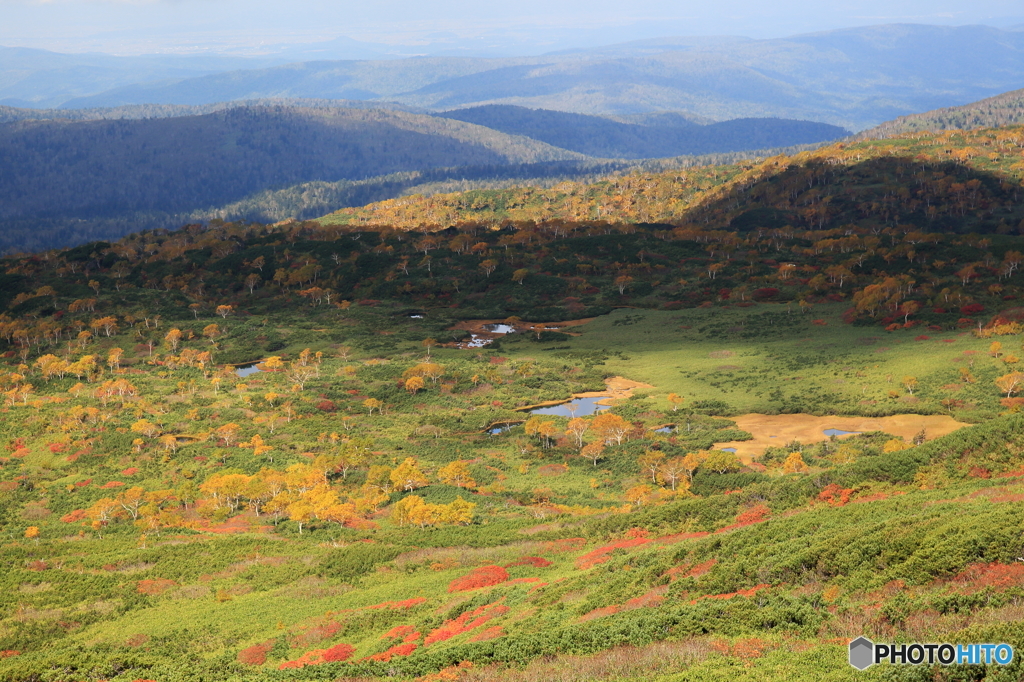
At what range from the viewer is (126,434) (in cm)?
10706

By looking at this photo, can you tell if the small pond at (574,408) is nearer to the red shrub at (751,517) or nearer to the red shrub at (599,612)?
the red shrub at (751,517)

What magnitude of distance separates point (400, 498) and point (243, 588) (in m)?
26.9

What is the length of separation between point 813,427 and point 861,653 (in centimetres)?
7828

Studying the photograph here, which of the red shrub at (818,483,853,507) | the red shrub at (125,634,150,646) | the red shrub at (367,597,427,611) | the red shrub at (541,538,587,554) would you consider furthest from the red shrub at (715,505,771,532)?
the red shrub at (125,634,150,646)

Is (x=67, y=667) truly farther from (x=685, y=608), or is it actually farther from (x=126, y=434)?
(x=126, y=434)

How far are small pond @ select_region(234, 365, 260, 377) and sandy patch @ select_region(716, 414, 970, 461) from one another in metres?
89.5

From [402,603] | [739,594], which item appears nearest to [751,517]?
[739,594]

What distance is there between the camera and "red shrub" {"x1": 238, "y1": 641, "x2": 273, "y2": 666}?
43.4 meters

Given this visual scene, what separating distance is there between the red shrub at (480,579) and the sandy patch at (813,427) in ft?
148

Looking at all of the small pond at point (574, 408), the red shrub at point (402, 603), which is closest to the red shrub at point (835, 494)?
the red shrub at point (402, 603)

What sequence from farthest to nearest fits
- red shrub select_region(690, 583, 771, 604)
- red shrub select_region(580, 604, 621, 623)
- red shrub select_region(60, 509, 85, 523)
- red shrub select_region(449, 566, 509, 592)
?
red shrub select_region(60, 509, 85, 523), red shrub select_region(449, 566, 509, 592), red shrub select_region(580, 604, 621, 623), red shrub select_region(690, 583, 771, 604)

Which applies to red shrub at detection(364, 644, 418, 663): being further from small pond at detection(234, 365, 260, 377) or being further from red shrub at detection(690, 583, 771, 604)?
small pond at detection(234, 365, 260, 377)

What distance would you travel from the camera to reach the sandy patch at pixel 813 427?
93438 mm

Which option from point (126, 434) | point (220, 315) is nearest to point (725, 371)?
point (126, 434)
